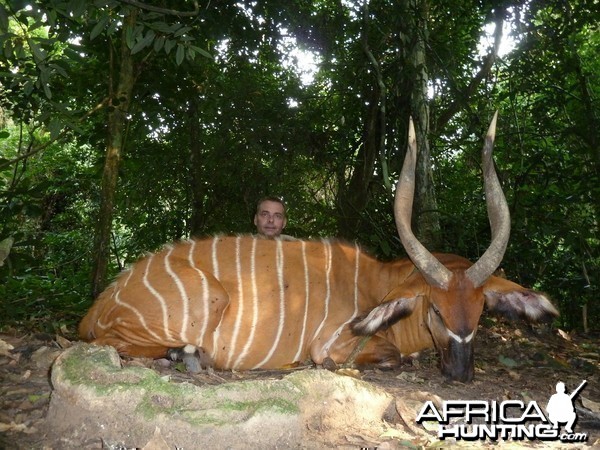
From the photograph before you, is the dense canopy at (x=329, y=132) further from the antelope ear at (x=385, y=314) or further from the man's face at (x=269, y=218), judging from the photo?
the antelope ear at (x=385, y=314)

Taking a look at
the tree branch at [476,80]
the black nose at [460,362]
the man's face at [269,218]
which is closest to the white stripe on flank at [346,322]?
the black nose at [460,362]

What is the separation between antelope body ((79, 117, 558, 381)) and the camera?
354cm

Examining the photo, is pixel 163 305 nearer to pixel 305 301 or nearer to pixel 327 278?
pixel 305 301

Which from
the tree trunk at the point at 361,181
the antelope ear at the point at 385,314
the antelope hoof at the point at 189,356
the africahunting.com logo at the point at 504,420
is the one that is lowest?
the antelope hoof at the point at 189,356

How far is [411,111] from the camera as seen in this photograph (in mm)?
5723

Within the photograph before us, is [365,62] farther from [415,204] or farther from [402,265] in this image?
[402,265]

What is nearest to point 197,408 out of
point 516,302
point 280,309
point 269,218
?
point 280,309

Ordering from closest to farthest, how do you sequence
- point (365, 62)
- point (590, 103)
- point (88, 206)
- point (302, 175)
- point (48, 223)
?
point (590, 103), point (365, 62), point (302, 175), point (88, 206), point (48, 223)

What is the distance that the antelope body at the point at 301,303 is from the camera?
3.54 m

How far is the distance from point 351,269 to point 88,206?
579cm

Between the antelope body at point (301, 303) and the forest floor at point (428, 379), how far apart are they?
191 millimetres

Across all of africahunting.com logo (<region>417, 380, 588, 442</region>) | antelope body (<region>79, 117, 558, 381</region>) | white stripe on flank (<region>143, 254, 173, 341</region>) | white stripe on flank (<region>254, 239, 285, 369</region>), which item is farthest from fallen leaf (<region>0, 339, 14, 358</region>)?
africahunting.com logo (<region>417, 380, 588, 442</region>)

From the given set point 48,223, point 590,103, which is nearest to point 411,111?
point 590,103

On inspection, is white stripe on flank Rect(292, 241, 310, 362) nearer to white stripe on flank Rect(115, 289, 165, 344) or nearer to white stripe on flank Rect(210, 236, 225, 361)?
white stripe on flank Rect(210, 236, 225, 361)
